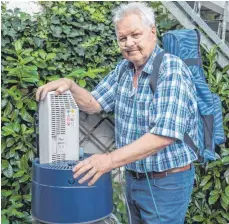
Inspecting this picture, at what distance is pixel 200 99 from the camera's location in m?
2.36

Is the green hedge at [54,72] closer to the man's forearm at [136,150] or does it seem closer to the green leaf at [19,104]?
the green leaf at [19,104]

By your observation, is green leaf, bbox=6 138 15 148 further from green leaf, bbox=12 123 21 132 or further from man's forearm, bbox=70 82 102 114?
man's forearm, bbox=70 82 102 114

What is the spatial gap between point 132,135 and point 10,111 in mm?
1251

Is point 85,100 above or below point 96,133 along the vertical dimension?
above

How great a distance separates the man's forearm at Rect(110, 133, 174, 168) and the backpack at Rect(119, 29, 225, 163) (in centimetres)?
30

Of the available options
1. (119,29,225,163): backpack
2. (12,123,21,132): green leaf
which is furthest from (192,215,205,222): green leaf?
(12,123,21,132): green leaf

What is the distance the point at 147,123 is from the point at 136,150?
0.28m

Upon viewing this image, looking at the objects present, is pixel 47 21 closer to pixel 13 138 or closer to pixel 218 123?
pixel 13 138

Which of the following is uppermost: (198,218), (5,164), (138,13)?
(138,13)

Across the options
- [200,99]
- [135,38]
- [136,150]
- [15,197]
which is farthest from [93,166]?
[15,197]

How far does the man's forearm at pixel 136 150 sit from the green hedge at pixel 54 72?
1202mm

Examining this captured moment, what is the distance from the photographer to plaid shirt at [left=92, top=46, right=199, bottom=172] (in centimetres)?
198

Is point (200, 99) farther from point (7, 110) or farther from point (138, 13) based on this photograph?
point (7, 110)

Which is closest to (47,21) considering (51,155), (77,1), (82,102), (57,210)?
(77,1)
